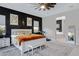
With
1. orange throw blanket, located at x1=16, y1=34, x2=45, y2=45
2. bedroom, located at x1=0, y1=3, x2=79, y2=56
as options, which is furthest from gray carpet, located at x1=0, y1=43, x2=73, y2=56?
orange throw blanket, located at x1=16, y1=34, x2=45, y2=45

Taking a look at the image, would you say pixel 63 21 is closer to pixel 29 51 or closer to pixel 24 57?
pixel 29 51

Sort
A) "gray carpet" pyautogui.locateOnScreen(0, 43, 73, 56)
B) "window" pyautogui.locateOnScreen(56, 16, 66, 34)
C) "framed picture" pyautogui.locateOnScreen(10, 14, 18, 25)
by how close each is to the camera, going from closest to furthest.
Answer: "gray carpet" pyautogui.locateOnScreen(0, 43, 73, 56) < "window" pyautogui.locateOnScreen(56, 16, 66, 34) < "framed picture" pyautogui.locateOnScreen(10, 14, 18, 25)

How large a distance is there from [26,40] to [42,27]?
0.47 metres

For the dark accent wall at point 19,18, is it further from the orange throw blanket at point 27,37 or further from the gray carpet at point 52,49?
the gray carpet at point 52,49

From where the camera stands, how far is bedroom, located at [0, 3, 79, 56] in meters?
2.08

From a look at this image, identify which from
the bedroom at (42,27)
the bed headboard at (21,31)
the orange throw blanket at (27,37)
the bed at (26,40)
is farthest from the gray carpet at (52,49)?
the bed headboard at (21,31)

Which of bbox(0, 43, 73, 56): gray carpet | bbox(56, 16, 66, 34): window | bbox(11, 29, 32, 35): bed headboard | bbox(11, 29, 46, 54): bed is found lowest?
bbox(0, 43, 73, 56): gray carpet

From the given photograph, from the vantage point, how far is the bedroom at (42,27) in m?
2.08

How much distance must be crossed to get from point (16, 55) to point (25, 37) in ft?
1.64

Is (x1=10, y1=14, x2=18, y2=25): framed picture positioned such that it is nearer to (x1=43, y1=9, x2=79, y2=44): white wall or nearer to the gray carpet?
the gray carpet

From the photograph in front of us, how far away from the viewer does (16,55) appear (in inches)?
71.0

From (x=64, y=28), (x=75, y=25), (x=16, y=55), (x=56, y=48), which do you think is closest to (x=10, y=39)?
(x=16, y=55)

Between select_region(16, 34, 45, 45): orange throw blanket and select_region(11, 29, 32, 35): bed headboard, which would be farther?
select_region(11, 29, 32, 35): bed headboard

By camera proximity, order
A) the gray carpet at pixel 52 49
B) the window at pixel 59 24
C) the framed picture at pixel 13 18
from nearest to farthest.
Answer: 1. the gray carpet at pixel 52 49
2. the window at pixel 59 24
3. the framed picture at pixel 13 18
